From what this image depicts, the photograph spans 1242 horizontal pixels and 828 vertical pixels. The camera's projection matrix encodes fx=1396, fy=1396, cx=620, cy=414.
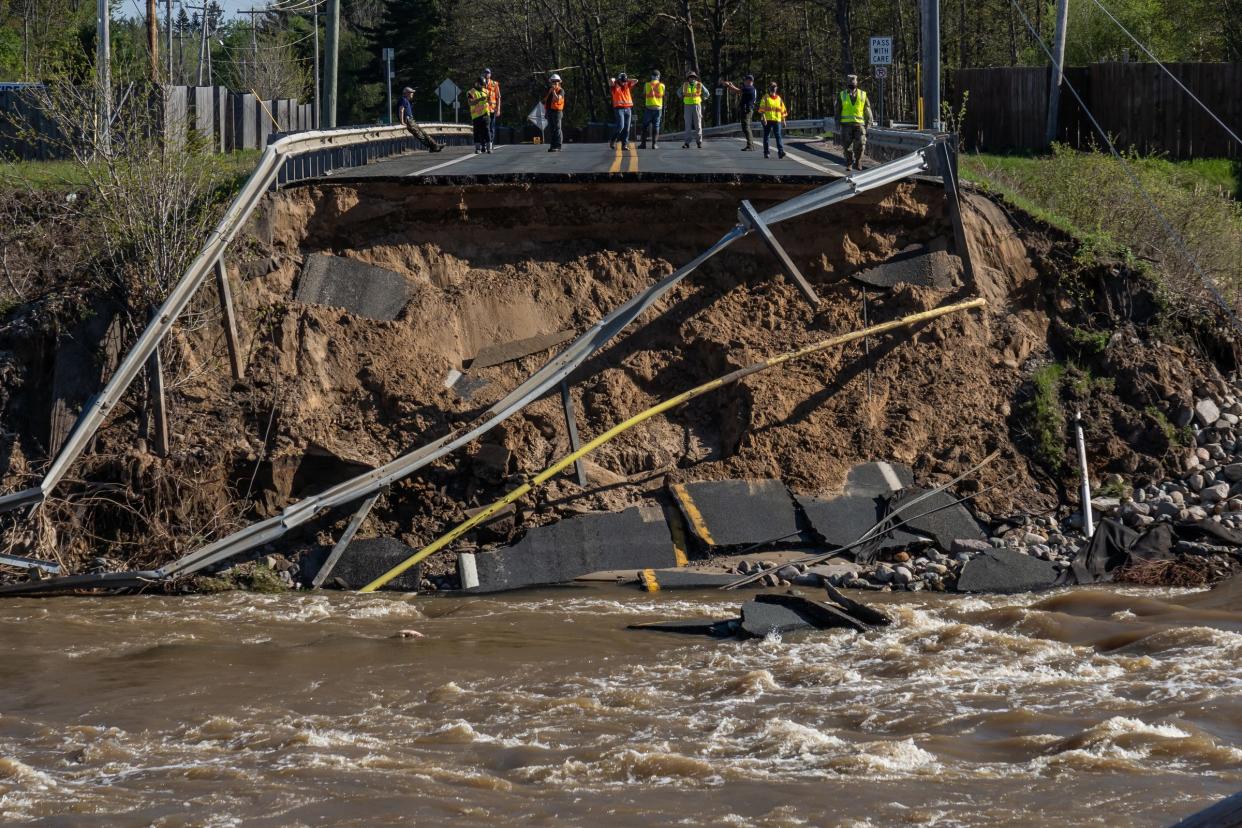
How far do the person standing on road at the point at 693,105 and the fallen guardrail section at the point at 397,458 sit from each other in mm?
10042

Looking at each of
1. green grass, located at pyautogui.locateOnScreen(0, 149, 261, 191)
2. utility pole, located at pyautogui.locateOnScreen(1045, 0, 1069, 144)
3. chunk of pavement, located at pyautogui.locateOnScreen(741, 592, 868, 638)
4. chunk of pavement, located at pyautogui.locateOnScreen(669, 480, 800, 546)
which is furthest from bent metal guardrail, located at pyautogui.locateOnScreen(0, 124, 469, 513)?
utility pole, located at pyautogui.locateOnScreen(1045, 0, 1069, 144)

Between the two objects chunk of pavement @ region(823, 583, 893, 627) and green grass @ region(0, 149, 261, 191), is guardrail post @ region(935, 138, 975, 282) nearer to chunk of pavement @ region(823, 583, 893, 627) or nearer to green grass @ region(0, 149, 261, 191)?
chunk of pavement @ region(823, 583, 893, 627)

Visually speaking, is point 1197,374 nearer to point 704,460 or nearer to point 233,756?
point 704,460

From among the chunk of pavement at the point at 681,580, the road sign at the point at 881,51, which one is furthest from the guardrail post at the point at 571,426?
the road sign at the point at 881,51

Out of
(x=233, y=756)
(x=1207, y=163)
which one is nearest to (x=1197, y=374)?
(x=233, y=756)

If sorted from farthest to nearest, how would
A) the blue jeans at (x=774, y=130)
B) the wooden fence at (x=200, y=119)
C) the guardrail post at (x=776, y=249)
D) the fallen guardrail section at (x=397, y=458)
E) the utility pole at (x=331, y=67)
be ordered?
the utility pole at (x=331, y=67)
the wooden fence at (x=200, y=119)
the blue jeans at (x=774, y=130)
the guardrail post at (x=776, y=249)
the fallen guardrail section at (x=397, y=458)

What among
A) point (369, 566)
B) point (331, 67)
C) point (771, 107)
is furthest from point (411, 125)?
point (369, 566)

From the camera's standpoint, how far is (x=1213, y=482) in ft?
52.4

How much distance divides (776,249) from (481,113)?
9.83 metres

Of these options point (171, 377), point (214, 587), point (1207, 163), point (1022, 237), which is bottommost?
point (214, 587)

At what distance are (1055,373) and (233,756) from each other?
11631mm

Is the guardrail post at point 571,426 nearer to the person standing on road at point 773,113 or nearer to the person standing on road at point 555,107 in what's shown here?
the person standing on road at point 773,113

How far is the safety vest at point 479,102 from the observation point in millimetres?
24766

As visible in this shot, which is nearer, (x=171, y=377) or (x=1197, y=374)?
(x=171, y=377)
